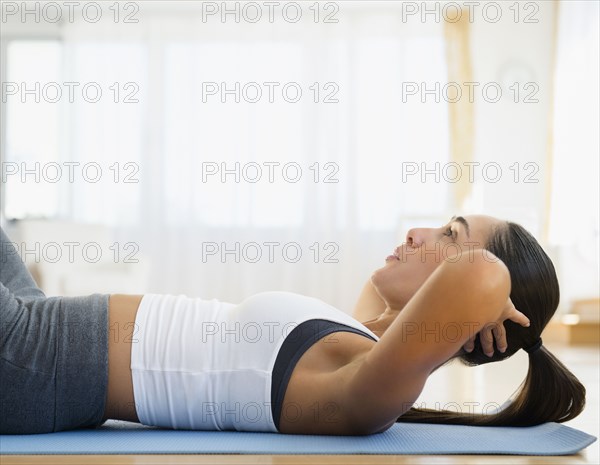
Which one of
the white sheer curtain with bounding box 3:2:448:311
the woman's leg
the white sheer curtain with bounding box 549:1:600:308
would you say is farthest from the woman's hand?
the white sheer curtain with bounding box 3:2:448:311

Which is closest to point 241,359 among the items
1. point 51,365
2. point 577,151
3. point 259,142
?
point 51,365

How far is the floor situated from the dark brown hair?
0.13m

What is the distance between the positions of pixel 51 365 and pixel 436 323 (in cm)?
62

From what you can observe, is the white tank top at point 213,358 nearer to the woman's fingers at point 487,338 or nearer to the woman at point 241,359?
the woman at point 241,359

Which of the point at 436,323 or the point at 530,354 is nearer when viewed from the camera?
the point at 436,323

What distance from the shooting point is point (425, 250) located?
61.2 inches

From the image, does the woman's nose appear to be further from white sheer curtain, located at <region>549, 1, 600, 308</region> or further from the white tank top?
white sheer curtain, located at <region>549, 1, 600, 308</region>

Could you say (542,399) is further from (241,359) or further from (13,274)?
(13,274)

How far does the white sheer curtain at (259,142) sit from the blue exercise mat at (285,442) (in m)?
5.06

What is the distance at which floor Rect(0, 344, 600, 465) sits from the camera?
1.23 m

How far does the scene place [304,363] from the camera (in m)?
1.37

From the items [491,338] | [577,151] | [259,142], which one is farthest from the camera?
[259,142]

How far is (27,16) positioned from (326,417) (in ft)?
20.4

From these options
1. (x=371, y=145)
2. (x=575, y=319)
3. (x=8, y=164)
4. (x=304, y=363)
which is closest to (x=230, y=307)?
(x=304, y=363)
